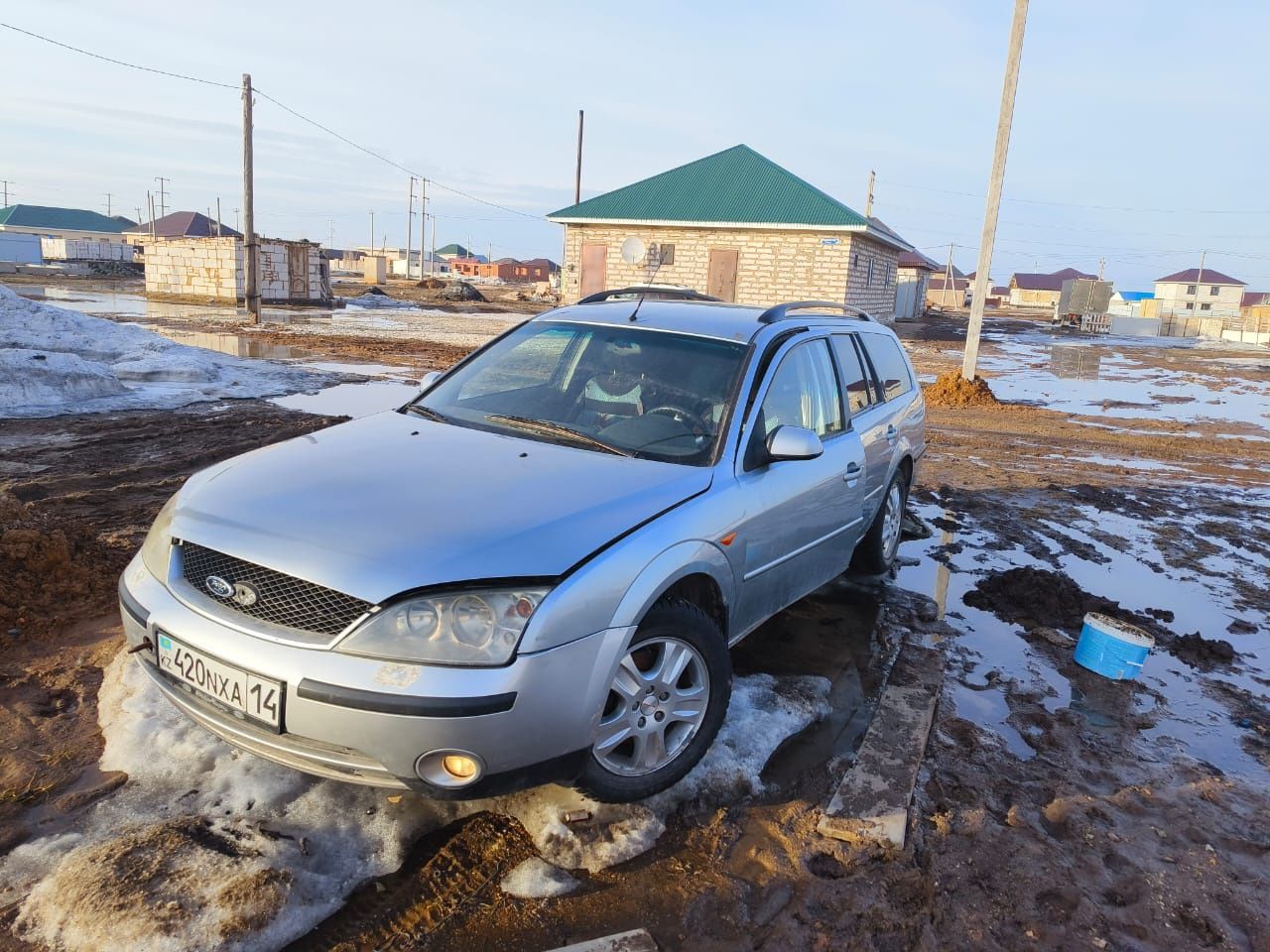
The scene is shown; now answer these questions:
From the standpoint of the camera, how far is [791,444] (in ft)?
11.7

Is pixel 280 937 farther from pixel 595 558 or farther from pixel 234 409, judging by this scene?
pixel 234 409

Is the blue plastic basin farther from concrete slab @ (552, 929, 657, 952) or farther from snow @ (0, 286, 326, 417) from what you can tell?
snow @ (0, 286, 326, 417)

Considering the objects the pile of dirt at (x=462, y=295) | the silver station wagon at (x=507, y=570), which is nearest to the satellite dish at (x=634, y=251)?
the pile of dirt at (x=462, y=295)

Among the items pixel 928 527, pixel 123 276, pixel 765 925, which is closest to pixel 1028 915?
pixel 765 925

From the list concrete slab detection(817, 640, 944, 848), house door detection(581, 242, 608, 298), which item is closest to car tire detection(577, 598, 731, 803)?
concrete slab detection(817, 640, 944, 848)

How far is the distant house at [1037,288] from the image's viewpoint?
322 ft

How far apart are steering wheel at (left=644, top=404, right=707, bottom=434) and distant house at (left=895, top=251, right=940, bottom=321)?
146 ft

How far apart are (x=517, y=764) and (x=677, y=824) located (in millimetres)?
767

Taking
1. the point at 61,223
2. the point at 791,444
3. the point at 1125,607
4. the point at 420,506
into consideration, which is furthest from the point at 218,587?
the point at 61,223

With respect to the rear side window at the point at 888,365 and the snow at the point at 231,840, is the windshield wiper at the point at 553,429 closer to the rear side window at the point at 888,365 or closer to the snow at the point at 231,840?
the snow at the point at 231,840

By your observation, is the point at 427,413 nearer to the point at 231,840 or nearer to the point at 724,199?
the point at 231,840

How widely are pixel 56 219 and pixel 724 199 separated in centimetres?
11194

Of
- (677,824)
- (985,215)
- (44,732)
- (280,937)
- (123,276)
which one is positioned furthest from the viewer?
(123,276)

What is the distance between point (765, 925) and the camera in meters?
2.57
